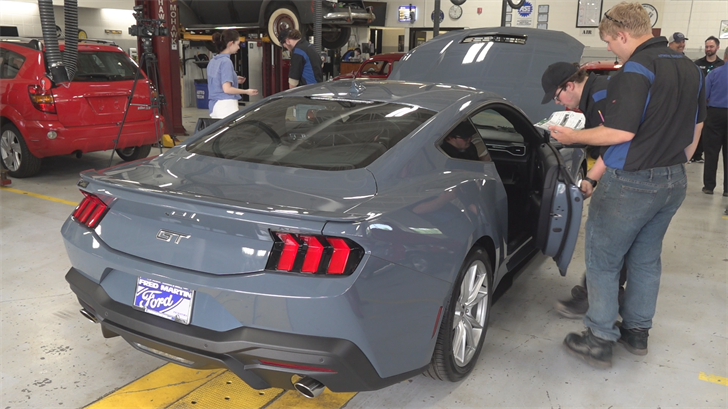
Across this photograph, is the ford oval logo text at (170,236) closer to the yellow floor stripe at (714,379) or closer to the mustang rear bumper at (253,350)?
the mustang rear bumper at (253,350)

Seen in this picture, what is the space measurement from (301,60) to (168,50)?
3.49 metres

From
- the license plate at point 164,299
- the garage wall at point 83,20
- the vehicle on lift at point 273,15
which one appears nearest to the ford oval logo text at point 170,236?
the license plate at point 164,299

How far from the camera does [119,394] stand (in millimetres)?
2480

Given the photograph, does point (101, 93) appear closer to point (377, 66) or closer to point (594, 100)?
point (594, 100)

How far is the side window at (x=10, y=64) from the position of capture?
6.02m

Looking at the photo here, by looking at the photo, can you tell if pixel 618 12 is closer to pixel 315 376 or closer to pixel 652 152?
pixel 652 152

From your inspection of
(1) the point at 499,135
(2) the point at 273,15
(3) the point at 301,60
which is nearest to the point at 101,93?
(3) the point at 301,60

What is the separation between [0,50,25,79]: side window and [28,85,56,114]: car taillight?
369mm

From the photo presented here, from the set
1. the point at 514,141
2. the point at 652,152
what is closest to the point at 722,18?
the point at 514,141

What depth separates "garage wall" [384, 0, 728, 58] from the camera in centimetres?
1545

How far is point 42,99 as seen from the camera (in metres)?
5.85

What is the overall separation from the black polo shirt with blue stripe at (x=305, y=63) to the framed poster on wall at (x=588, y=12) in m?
14.4

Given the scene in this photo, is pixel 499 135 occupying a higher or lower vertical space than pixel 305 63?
lower

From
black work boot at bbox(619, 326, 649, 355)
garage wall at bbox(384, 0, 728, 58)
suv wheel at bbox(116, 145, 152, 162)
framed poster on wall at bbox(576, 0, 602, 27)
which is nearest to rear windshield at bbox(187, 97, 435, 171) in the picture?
black work boot at bbox(619, 326, 649, 355)
